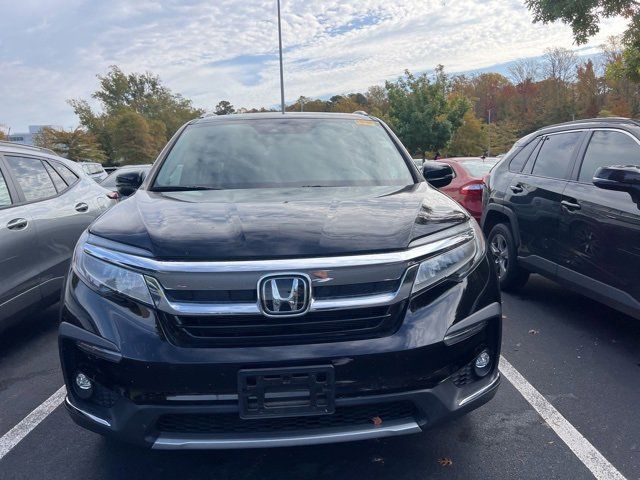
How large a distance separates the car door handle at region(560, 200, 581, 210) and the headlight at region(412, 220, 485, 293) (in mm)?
2132

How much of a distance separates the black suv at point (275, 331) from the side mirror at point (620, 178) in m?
A: 1.61

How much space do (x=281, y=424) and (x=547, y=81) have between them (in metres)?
77.7

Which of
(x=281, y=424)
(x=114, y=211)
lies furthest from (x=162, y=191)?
(x=281, y=424)

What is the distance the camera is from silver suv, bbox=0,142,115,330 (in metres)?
4.09

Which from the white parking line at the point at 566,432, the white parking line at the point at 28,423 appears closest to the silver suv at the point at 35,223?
the white parking line at the point at 28,423

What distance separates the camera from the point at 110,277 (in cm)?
233

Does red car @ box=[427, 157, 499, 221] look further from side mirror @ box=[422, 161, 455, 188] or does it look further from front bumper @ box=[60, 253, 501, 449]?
front bumper @ box=[60, 253, 501, 449]

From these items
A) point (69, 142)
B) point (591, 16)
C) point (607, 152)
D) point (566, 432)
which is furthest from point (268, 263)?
point (69, 142)

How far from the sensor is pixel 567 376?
147 inches

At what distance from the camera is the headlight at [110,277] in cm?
225

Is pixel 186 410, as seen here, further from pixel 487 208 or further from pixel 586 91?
pixel 586 91

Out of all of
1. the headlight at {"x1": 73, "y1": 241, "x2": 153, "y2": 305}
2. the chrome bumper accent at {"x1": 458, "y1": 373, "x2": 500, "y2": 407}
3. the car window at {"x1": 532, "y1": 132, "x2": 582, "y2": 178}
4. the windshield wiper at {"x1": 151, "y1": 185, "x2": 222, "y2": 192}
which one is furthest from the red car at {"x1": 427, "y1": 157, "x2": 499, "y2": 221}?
the headlight at {"x1": 73, "y1": 241, "x2": 153, "y2": 305}

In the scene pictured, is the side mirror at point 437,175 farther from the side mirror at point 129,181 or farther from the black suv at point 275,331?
the side mirror at point 129,181

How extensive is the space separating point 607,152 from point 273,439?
3.61m
